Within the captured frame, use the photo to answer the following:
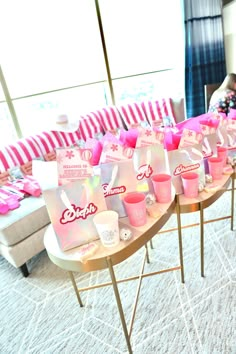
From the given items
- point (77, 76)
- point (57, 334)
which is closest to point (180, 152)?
point (57, 334)

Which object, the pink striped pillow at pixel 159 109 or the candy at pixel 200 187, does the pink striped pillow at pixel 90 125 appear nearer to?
the pink striped pillow at pixel 159 109

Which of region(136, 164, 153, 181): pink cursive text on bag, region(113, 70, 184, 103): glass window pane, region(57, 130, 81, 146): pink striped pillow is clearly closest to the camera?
region(136, 164, 153, 181): pink cursive text on bag

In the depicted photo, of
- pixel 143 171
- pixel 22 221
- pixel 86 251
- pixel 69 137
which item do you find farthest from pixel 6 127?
pixel 86 251

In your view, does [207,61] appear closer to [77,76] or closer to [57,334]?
[77,76]

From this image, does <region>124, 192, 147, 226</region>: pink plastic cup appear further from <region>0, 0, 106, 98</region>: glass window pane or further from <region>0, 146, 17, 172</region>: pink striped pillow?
<region>0, 0, 106, 98</region>: glass window pane

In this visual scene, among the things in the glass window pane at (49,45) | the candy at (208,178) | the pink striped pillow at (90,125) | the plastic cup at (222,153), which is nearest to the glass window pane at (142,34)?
the glass window pane at (49,45)

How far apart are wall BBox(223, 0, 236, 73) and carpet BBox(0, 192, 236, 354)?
2865mm

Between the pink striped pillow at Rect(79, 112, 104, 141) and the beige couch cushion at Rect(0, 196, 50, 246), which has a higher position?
the pink striped pillow at Rect(79, 112, 104, 141)

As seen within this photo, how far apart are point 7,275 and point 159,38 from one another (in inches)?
140

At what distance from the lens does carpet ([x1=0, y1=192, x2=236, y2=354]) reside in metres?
1.15

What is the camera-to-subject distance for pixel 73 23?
3121mm

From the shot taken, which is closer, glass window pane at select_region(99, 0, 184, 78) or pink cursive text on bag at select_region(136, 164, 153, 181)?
pink cursive text on bag at select_region(136, 164, 153, 181)

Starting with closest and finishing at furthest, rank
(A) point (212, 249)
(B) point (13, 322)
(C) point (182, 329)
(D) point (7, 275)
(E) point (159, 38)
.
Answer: (C) point (182, 329), (B) point (13, 322), (A) point (212, 249), (D) point (7, 275), (E) point (159, 38)

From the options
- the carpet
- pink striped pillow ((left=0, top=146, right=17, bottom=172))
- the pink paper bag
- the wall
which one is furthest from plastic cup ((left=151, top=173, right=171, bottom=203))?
the wall
